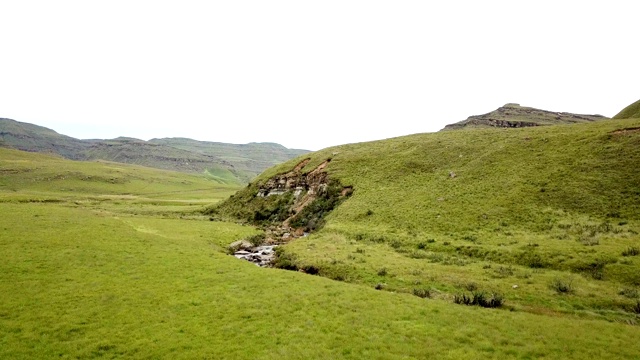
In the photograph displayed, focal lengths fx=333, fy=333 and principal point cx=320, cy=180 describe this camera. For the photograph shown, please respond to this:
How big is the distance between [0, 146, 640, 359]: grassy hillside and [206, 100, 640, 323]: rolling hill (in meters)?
4.40

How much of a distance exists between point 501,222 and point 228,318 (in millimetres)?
35892

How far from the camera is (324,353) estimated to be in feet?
55.9

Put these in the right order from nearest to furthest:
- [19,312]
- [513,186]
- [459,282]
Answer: [19,312] → [459,282] → [513,186]

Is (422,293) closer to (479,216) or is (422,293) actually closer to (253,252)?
(479,216)

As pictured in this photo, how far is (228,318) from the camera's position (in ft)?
68.3

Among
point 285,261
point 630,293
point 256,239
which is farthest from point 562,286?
point 256,239

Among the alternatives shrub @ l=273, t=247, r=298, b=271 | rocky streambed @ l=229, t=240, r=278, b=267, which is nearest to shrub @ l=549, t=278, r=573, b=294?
shrub @ l=273, t=247, r=298, b=271

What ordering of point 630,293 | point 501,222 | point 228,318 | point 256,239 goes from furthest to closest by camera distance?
1. point 256,239
2. point 501,222
3. point 630,293
4. point 228,318

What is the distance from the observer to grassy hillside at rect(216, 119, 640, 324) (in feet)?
87.6

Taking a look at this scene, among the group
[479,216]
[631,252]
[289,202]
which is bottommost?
[631,252]

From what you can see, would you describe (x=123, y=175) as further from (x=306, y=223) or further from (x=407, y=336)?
(x=407, y=336)

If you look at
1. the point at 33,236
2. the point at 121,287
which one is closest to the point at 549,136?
the point at 121,287

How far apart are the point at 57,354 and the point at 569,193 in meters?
53.8

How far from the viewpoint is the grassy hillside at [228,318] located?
17219mm
